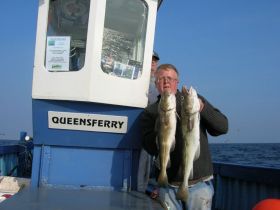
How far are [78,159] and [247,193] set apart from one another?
3595 millimetres

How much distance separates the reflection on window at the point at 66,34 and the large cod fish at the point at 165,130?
164 cm

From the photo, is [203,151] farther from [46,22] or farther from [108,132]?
[46,22]

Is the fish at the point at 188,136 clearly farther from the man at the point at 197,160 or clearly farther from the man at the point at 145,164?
the man at the point at 145,164

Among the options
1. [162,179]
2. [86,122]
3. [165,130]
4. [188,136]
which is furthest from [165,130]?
[86,122]

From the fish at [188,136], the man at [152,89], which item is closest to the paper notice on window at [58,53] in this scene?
the man at [152,89]

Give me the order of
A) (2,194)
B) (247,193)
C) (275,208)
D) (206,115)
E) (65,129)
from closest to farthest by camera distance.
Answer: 1. (275,208)
2. (206,115)
3. (65,129)
4. (2,194)
5. (247,193)

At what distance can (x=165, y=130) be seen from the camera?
4.71 m

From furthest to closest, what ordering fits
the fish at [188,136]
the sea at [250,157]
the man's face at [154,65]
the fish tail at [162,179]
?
the sea at [250,157] → the man's face at [154,65] → the fish tail at [162,179] → the fish at [188,136]

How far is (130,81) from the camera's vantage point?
5.96m

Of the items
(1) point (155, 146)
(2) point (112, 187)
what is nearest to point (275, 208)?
(1) point (155, 146)

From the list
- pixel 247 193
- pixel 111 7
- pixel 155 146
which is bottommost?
pixel 247 193

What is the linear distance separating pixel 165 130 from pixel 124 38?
193cm

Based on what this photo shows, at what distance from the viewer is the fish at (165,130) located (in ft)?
15.3

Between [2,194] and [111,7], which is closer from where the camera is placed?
[111,7]
